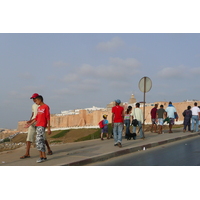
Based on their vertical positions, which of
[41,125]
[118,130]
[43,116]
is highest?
[43,116]

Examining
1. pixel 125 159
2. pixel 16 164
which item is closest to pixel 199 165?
pixel 125 159

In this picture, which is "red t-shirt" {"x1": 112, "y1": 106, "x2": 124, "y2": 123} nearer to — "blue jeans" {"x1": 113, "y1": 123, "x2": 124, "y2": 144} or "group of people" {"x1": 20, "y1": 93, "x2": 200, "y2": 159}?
"group of people" {"x1": 20, "y1": 93, "x2": 200, "y2": 159}

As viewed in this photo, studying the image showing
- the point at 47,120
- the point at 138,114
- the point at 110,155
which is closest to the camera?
the point at 47,120

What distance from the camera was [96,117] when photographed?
82.6 m

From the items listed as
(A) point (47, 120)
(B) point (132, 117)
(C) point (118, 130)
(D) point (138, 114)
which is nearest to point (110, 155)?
(C) point (118, 130)

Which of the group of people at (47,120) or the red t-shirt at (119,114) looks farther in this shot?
the red t-shirt at (119,114)

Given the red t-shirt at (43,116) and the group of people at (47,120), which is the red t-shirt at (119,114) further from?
the red t-shirt at (43,116)

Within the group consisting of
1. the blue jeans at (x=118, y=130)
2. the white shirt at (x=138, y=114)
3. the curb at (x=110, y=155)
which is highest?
the white shirt at (x=138, y=114)

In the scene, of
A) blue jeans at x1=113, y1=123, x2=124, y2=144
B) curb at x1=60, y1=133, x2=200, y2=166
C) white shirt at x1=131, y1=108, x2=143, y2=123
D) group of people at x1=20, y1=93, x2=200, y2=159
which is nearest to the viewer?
curb at x1=60, y1=133, x2=200, y2=166

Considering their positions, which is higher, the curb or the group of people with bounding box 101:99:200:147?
the group of people with bounding box 101:99:200:147

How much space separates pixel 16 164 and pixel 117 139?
160 inches

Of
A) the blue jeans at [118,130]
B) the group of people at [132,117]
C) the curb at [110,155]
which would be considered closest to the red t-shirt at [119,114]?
the group of people at [132,117]

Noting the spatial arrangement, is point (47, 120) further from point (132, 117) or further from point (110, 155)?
point (132, 117)

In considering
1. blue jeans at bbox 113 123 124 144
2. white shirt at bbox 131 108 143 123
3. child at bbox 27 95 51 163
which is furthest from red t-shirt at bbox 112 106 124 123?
child at bbox 27 95 51 163
